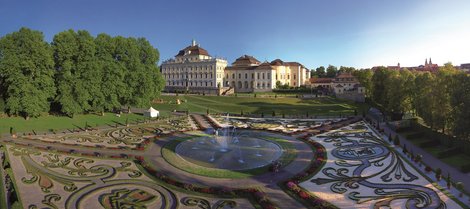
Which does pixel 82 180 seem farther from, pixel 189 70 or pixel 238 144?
pixel 189 70

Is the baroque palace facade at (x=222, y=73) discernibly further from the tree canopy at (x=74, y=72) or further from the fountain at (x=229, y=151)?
the fountain at (x=229, y=151)

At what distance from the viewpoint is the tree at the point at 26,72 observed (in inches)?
1526

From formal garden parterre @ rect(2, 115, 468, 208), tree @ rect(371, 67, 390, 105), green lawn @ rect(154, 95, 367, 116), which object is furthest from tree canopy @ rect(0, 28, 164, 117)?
tree @ rect(371, 67, 390, 105)

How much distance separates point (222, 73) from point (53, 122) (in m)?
77.2

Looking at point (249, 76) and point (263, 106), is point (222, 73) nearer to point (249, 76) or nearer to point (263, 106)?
point (249, 76)

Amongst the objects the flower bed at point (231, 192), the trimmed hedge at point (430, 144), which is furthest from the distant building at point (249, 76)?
the flower bed at point (231, 192)

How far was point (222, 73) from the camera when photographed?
379 feet

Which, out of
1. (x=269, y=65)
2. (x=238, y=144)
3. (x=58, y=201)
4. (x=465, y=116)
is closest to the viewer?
(x=58, y=201)

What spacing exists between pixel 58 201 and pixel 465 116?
33.7m

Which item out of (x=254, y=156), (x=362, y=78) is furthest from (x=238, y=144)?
(x=362, y=78)

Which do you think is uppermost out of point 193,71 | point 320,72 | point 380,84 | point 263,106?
point 320,72

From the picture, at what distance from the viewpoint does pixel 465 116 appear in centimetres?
2883

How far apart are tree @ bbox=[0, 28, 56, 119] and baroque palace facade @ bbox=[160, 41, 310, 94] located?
2558 inches

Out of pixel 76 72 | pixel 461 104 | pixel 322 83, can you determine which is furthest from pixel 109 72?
pixel 322 83
